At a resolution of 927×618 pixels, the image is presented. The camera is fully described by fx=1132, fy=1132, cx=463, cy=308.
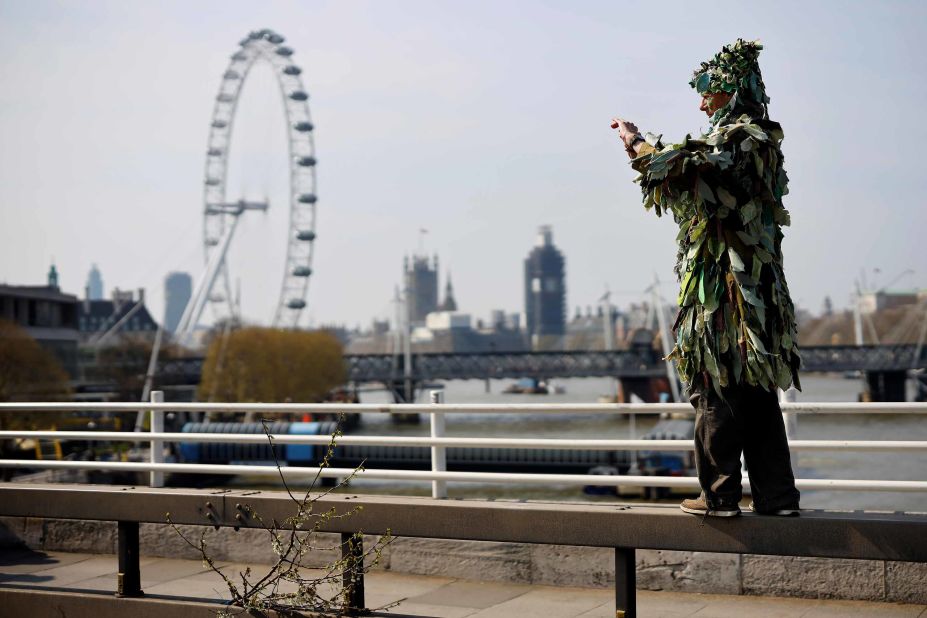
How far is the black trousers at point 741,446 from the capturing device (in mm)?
4574

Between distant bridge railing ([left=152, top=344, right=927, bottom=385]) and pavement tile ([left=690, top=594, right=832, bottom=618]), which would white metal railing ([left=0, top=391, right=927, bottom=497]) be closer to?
pavement tile ([left=690, top=594, right=832, bottom=618])

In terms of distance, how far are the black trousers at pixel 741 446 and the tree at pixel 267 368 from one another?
79.0 metres

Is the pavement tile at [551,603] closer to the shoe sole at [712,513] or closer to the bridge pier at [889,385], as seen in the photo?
the shoe sole at [712,513]

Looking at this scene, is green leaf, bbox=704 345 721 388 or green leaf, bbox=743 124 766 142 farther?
green leaf, bbox=704 345 721 388

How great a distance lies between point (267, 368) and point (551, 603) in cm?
8240

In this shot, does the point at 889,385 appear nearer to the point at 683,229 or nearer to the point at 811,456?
the point at 811,456

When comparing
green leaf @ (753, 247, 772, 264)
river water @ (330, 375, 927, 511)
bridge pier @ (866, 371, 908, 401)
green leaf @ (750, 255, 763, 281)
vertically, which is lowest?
river water @ (330, 375, 927, 511)

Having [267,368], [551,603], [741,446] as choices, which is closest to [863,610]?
[741,446]

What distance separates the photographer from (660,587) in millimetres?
6332

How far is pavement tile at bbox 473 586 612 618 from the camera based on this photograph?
5.89m

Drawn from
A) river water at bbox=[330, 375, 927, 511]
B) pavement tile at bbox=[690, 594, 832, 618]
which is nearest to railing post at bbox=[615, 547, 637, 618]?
pavement tile at bbox=[690, 594, 832, 618]

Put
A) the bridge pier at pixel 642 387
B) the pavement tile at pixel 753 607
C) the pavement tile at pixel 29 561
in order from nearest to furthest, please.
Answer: the pavement tile at pixel 753 607 → the pavement tile at pixel 29 561 → the bridge pier at pixel 642 387

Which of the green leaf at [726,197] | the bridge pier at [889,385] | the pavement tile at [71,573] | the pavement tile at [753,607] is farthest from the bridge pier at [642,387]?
the green leaf at [726,197]

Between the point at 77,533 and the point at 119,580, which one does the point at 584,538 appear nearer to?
the point at 119,580
